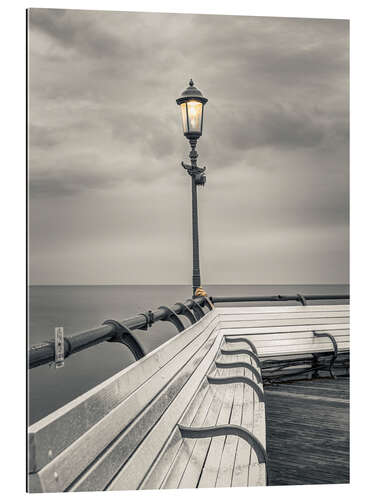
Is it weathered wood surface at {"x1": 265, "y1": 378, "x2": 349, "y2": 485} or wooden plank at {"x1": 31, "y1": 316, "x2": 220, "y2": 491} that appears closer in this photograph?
wooden plank at {"x1": 31, "y1": 316, "x2": 220, "y2": 491}

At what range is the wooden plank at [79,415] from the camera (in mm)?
1106

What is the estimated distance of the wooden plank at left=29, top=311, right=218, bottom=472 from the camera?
43.6 inches

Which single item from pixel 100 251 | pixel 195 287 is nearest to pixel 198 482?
pixel 100 251

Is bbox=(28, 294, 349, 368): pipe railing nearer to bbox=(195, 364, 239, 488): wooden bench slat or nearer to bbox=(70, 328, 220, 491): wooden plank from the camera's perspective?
bbox=(70, 328, 220, 491): wooden plank

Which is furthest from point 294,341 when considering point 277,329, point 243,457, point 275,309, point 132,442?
point 132,442

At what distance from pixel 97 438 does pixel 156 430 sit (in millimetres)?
510

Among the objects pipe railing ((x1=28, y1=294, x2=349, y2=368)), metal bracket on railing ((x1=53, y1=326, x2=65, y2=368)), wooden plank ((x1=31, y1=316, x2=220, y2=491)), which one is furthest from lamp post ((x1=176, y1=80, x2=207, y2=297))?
metal bracket on railing ((x1=53, y1=326, x2=65, y2=368))

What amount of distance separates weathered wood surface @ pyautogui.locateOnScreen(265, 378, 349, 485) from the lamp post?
1702mm

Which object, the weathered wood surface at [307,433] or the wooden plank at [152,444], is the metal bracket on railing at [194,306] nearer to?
the weathered wood surface at [307,433]

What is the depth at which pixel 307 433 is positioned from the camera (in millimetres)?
3975

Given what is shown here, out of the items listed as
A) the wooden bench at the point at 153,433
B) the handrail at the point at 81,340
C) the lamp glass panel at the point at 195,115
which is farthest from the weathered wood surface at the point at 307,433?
the lamp glass panel at the point at 195,115
